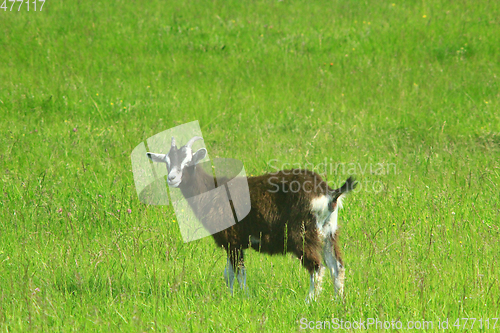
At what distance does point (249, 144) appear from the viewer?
884cm

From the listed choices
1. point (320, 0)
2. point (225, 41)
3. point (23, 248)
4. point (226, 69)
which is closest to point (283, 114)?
point (226, 69)

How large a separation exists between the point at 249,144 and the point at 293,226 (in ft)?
15.1

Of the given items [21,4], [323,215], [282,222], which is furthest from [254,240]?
[21,4]

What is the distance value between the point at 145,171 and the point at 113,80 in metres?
5.63

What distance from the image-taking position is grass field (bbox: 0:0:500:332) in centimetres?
383

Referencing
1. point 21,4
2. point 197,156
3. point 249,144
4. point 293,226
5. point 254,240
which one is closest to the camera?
point 293,226

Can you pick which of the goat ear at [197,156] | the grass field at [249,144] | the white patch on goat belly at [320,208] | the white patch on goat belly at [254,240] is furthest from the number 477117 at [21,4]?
the white patch on goat belly at [320,208]

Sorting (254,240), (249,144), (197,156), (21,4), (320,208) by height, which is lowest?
(254,240)

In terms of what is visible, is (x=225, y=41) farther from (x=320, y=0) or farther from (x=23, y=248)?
(x=23, y=248)

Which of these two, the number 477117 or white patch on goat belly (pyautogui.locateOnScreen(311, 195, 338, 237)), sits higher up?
the number 477117

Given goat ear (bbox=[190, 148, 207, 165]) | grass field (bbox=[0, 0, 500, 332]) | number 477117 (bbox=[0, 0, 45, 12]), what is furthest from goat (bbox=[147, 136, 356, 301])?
number 477117 (bbox=[0, 0, 45, 12])

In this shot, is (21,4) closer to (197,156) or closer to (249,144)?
(249,144)

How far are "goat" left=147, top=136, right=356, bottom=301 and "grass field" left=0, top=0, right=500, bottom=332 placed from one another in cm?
21

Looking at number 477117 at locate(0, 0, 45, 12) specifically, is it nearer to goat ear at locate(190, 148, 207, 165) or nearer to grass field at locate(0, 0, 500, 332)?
grass field at locate(0, 0, 500, 332)
